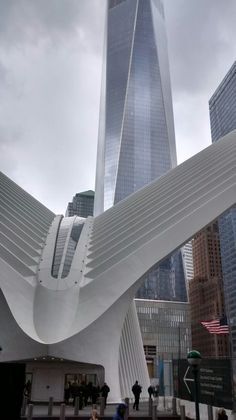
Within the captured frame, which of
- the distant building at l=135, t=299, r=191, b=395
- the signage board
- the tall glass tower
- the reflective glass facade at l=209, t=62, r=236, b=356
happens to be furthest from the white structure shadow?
the tall glass tower

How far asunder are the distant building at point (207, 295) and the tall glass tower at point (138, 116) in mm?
16620

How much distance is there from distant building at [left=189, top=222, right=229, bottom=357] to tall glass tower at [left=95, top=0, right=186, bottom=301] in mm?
16620

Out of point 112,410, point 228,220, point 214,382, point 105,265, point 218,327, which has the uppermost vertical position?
point 228,220

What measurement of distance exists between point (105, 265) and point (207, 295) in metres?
115

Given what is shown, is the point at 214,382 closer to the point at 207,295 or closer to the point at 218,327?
the point at 218,327

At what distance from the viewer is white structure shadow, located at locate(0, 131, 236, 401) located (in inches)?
836

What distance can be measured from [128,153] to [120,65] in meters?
41.6

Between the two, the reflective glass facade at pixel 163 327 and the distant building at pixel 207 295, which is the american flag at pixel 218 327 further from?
the distant building at pixel 207 295

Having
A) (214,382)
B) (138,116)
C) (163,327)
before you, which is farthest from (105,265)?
(138,116)

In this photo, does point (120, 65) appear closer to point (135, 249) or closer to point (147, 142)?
point (147, 142)

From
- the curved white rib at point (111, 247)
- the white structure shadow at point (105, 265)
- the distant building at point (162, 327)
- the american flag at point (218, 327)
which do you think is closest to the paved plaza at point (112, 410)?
the white structure shadow at point (105, 265)

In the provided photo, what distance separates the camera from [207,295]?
13275 cm

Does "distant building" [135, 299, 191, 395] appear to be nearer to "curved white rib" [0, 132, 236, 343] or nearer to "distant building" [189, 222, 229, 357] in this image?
"distant building" [189, 222, 229, 357]

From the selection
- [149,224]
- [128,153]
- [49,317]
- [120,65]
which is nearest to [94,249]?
[149,224]
